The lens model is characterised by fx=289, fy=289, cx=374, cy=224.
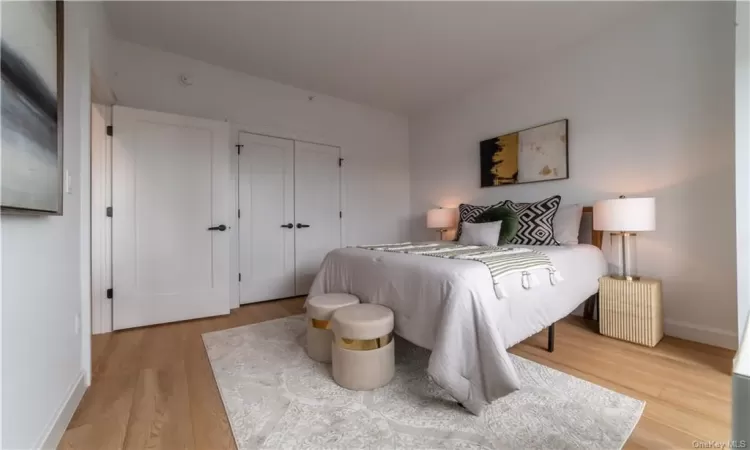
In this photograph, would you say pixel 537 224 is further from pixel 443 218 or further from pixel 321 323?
pixel 321 323

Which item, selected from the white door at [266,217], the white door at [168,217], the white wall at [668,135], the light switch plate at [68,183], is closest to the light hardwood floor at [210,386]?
the white door at [168,217]

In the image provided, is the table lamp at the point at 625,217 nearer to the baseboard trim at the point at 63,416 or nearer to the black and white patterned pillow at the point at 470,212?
the black and white patterned pillow at the point at 470,212

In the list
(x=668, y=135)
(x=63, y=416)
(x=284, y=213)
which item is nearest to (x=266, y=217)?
(x=284, y=213)

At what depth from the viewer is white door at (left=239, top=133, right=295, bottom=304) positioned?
3.29 meters

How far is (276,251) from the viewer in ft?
11.5

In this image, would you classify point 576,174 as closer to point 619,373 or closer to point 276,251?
point 619,373

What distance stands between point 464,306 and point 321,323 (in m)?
0.92

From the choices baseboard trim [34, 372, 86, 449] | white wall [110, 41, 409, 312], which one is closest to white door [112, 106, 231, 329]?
white wall [110, 41, 409, 312]

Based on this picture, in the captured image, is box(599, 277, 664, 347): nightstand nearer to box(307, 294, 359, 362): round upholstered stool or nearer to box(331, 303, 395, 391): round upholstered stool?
box(331, 303, 395, 391): round upholstered stool

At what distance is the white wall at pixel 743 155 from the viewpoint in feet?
5.66

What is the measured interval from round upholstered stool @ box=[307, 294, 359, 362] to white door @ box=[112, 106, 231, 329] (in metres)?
1.48

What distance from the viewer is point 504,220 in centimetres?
271

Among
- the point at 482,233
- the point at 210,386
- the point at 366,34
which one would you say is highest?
the point at 366,34

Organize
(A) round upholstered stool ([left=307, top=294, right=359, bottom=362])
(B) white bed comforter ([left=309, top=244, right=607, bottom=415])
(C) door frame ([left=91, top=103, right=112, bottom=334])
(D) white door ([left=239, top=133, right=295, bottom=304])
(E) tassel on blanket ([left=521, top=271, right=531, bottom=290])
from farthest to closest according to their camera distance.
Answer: (D) white door ([left=239, top=133, right=295, bottom=304]) < (C) door frame ([left=91, top=103, right=112, bottom=334]) < (A) round upholstered stool ([left=307, top=294, right=359, bottom=362]) < (E) tassel on blanket ([left=521, top=271, right=531, bottom=290]) < (B) white bed comforter ([left=309, top=244, right=607, bottom=415])
